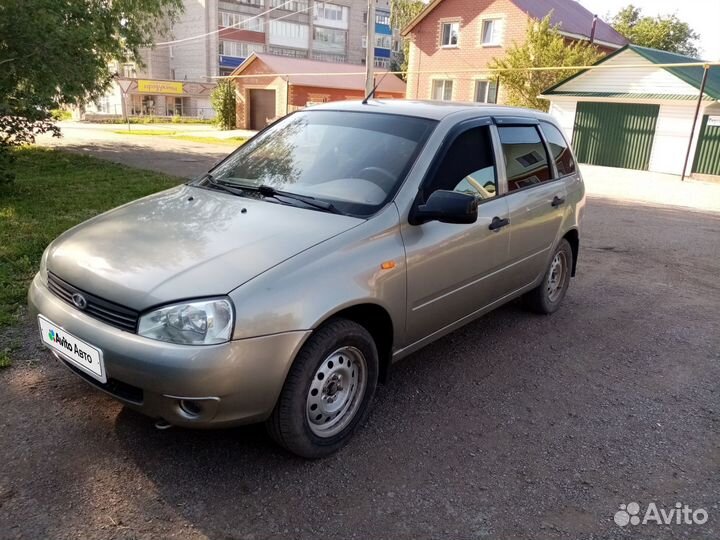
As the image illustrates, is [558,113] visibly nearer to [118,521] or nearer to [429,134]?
[429,134]

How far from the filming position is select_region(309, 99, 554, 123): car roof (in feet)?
12.7

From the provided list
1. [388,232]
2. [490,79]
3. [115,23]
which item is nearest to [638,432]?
[388,232]

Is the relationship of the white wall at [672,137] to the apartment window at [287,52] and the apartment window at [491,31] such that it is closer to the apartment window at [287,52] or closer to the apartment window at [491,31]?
the apartment window at [491,31]

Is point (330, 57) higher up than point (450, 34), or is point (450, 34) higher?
point (330, 57)

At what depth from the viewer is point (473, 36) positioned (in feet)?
94.6

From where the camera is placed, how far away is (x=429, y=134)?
3619 millimetres

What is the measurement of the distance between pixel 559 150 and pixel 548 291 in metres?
1.28

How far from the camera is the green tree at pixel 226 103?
33469 millimetres

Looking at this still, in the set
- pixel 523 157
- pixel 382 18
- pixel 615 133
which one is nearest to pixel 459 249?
pixel 523 157

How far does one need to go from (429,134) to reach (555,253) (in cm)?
209

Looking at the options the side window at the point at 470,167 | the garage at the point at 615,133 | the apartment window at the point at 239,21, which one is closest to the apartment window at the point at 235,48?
the apartment window at the point at 239,21

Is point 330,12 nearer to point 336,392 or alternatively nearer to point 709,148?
point 709,148

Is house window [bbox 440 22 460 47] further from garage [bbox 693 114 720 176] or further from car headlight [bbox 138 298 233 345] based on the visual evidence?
car headlight [bbox 138 298 233 345]

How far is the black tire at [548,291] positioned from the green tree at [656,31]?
4565 centimetres
